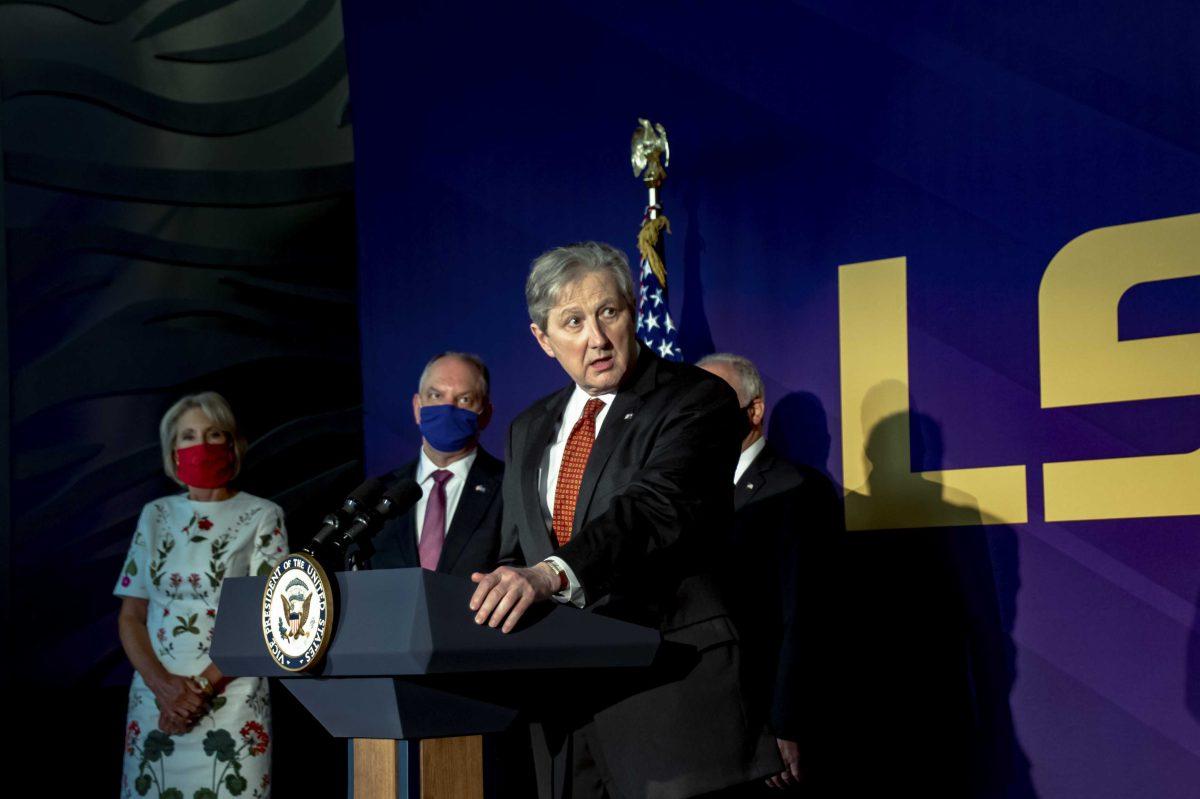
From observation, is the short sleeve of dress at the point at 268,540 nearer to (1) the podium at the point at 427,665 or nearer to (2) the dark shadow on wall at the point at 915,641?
(2) the dark shadow on wall at the point at 915,641

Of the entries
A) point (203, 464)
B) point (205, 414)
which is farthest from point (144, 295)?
point (203, 464)

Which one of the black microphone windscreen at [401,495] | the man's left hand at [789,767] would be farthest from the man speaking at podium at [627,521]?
the man's left hand at [789,767]

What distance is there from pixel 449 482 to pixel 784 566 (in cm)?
98

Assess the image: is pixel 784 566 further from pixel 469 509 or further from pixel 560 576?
pixel 560 576

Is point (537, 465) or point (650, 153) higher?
point (650, 153)

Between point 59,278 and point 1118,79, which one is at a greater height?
point 1118,79

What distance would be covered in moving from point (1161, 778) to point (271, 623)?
2.59m

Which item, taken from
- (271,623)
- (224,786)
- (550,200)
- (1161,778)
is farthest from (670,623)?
(550,200)

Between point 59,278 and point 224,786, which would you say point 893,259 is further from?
point 59,278

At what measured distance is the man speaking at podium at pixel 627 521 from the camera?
1.93 meters

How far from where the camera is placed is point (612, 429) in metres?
2.12

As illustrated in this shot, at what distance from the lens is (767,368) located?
4.30 metres

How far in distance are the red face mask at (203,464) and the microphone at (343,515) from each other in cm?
217

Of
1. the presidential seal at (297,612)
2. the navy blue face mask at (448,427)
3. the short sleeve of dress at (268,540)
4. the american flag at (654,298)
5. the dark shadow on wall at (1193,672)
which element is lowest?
the dark shadow on wall at (1193,672)
